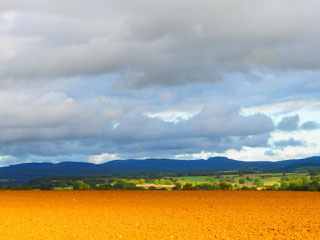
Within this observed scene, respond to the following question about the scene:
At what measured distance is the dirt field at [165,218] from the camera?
24672 millimetres

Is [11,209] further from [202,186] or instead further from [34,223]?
[202,186]

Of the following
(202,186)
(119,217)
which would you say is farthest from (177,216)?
(202,186)

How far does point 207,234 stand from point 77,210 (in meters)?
17.8

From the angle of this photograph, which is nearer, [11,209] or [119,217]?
[119,217]

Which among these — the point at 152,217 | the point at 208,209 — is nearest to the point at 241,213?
the point at 208,209

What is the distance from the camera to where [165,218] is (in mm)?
31766

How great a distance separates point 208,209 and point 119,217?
8.63 meters

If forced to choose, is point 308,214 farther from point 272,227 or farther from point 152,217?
point 152,217

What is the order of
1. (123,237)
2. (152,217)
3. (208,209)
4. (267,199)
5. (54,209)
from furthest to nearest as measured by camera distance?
(267,199) → (54,209) → (208,209) → (152,217) → (123,237)

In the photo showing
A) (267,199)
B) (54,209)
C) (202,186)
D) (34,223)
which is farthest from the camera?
(202,186)

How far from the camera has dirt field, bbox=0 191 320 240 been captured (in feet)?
80.9

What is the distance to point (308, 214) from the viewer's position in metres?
32.5

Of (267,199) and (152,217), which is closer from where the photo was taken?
(152,217)

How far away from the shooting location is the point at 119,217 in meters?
32.9
